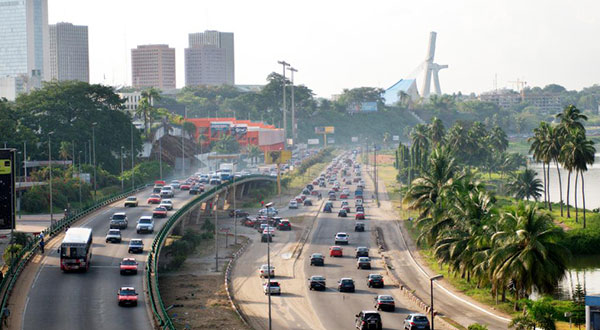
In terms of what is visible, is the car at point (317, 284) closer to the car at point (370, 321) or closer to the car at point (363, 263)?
the car at point (363, 263)

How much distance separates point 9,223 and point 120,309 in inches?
571

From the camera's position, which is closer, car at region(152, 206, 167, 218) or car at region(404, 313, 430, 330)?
car at region(404, 313, 430, 330)

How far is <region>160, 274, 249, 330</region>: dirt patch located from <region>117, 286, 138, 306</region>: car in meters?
3.77

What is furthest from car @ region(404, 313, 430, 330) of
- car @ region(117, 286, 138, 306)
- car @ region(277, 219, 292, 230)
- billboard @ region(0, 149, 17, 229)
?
car @ region(277, 219, 292, 230)

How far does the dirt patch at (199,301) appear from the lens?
6144 centimetres

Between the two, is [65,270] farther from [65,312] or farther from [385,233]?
[385,233]

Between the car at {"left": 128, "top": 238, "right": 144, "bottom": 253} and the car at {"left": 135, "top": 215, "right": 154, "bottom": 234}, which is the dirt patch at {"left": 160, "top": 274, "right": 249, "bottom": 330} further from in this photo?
the car at {"left": 135, "top": 215, "right": 154, "bottom": 234}

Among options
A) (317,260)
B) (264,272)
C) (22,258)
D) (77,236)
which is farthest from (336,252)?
(22,258)

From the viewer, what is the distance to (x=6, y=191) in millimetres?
65500

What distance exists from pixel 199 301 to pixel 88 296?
39.6ft

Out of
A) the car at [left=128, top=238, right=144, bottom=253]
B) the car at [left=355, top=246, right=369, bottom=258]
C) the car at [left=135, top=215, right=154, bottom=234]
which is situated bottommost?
the car at [left=355, top=246, right=369, bottom=258]

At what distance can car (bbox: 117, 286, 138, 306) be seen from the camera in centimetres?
5744

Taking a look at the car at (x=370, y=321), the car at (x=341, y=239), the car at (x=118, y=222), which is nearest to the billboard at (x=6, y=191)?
the car at (x=118, y=222)

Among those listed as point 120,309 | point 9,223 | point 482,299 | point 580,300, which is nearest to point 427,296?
point 482,299
